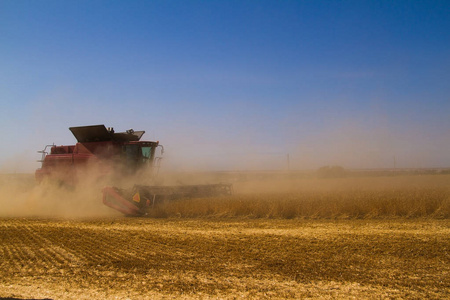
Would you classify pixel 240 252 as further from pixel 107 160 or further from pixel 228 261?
pixel 107 160

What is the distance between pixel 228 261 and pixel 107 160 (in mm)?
9329

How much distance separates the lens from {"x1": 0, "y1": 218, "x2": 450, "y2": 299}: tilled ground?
455 centimetres

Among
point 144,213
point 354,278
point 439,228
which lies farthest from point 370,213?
point 144,213

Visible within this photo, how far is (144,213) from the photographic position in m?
12.0

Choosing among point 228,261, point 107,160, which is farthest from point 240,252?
Answer: point 107,160

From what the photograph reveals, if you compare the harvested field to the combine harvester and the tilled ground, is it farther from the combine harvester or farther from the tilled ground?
the combine harvester

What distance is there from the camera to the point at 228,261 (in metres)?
5.88

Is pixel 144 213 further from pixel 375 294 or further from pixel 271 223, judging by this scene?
pixel 375 294

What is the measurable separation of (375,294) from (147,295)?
2.98 m

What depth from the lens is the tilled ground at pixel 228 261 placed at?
4.55 metres

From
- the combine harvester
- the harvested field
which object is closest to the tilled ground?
the harvested field

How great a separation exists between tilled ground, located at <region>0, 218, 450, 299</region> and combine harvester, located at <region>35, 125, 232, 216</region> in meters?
4.44

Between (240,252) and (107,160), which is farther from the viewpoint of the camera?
(107,160)

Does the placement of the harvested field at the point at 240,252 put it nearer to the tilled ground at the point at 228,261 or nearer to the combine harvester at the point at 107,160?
the tilled ground at the point at 228,261
